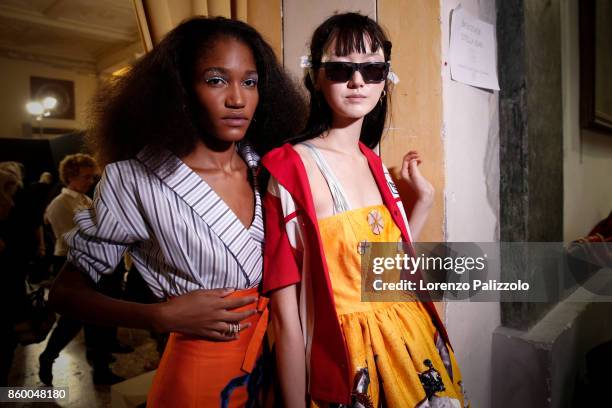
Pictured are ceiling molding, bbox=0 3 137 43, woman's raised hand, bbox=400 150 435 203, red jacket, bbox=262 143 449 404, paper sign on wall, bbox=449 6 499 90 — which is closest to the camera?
red jacket, bbox=262 143 449 404

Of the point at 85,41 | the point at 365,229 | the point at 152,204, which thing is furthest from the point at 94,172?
the point at 85,41

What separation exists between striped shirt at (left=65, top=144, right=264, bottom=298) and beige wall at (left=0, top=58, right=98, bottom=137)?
7136 millimetres

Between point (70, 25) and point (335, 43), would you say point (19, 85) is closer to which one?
point (70, 25)

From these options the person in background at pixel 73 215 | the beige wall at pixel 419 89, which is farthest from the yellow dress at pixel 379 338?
the person in background at pixel 73 215

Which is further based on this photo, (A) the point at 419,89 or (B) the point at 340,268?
(A) the point at 419,89

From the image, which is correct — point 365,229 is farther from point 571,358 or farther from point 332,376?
point 571,358

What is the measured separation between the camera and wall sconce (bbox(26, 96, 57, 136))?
717 cm

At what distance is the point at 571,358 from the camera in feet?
6.48

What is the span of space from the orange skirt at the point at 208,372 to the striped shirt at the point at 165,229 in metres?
0.10

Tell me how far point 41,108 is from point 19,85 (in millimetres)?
550

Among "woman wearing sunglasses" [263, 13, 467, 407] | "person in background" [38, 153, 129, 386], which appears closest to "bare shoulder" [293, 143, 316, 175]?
"woman wearing sunglasses" [263, 13, 467, 407]

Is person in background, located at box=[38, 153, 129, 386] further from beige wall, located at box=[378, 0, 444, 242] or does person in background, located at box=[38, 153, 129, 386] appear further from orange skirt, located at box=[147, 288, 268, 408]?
beige wall, located at box=[378, 0, 444, 242]

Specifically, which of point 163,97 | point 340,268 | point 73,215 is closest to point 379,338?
point 340,268

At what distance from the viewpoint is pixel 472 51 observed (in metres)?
1.47
